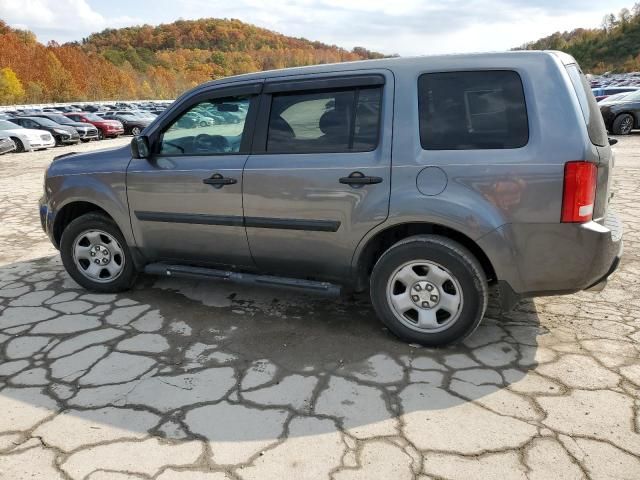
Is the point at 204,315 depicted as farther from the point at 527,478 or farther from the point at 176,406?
the point at 527,478

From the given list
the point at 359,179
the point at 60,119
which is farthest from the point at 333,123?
the point at 60,119

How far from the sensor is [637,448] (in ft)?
7.29

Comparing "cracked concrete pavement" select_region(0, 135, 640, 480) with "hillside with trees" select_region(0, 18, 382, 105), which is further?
"hillside with trees" select_region(0, 18, 382, 105)

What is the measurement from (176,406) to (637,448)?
2.28m

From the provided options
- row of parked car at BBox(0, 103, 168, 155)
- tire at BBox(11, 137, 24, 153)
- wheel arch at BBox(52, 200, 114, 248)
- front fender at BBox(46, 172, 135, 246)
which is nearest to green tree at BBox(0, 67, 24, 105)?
row of parked car at BBox(0, 103, 168, 155)

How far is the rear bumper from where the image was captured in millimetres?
2742

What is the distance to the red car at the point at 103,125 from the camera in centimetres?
2450

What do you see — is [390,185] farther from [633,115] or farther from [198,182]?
[633,115]

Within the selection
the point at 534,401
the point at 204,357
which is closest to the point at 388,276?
the point at 534,401

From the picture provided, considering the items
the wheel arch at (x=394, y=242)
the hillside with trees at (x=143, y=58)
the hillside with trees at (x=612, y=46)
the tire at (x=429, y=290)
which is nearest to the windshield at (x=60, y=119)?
the wheel arch at (x=394, y=242)

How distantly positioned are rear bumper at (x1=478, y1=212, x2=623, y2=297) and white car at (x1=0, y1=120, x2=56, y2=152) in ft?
63.3

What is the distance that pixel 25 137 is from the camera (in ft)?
58.1

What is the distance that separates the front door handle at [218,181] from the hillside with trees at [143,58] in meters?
52.9

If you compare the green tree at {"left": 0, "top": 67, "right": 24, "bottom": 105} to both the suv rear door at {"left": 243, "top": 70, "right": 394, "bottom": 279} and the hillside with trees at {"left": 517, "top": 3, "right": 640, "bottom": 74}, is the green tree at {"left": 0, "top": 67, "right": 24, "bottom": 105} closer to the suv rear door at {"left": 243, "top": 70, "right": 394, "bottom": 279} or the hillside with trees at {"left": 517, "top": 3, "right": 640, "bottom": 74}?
the suv rear door at {"left": 243, "top": 70, "right": 394, "bottom": 279}
